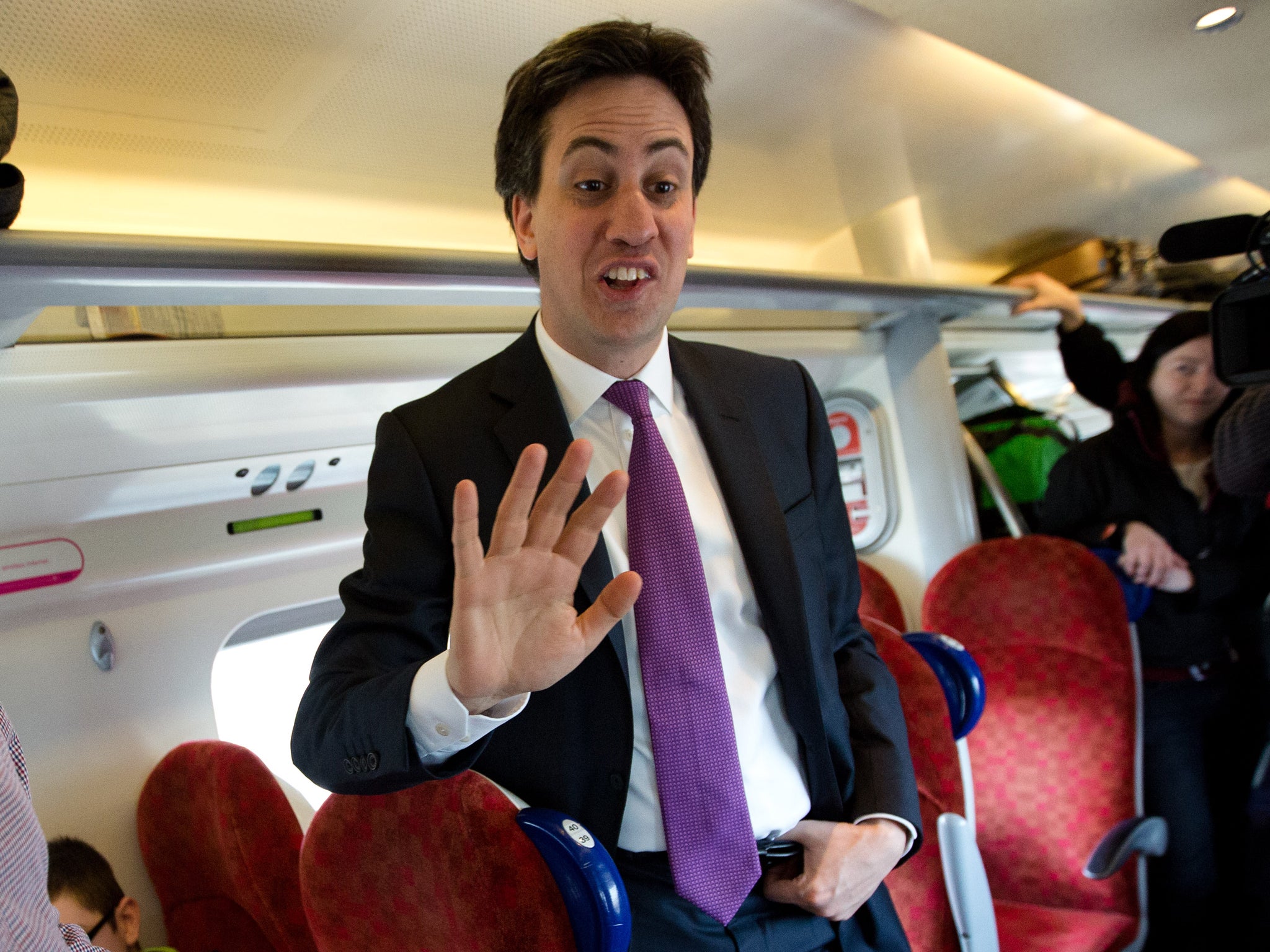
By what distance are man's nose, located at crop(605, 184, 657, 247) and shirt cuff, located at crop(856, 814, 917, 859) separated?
0.93 metres

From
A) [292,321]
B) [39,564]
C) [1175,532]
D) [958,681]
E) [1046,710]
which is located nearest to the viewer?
[39,564]

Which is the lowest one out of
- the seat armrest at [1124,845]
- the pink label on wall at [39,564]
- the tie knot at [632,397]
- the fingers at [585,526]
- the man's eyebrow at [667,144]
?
the seat armrest at [1124,845]

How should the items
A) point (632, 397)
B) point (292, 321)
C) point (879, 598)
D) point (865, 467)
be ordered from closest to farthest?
1. point (632, 397)
2. point (292, 321)
3. point (879, 598)
4. point (865, 467)

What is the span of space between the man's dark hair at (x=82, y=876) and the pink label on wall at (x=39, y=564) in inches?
21.3

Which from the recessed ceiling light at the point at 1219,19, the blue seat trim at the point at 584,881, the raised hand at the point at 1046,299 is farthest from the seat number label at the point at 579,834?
the raised hand at the point at 1046,299

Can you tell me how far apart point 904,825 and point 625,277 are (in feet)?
3.08

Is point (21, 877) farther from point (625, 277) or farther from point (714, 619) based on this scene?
point (625, 277)

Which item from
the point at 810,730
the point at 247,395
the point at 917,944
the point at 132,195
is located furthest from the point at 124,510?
the point at 917,944

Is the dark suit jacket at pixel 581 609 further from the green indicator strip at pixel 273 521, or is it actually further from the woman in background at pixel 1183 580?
the woman in background at pixel 1183 580

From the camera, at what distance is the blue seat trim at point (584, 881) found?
0.99 m

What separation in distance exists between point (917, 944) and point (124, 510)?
185cm

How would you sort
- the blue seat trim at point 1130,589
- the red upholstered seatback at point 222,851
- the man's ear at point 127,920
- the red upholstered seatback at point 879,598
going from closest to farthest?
the red upholstered seatback at point 222,851 → the man's ear at point 127,920 → the blue seat trim at point 1130,589 → the red upholstered seatback at point 879,598

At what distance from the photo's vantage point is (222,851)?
5.11 feet

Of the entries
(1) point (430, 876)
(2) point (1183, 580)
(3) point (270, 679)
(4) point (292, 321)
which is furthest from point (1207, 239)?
(3) point (270, 679)
